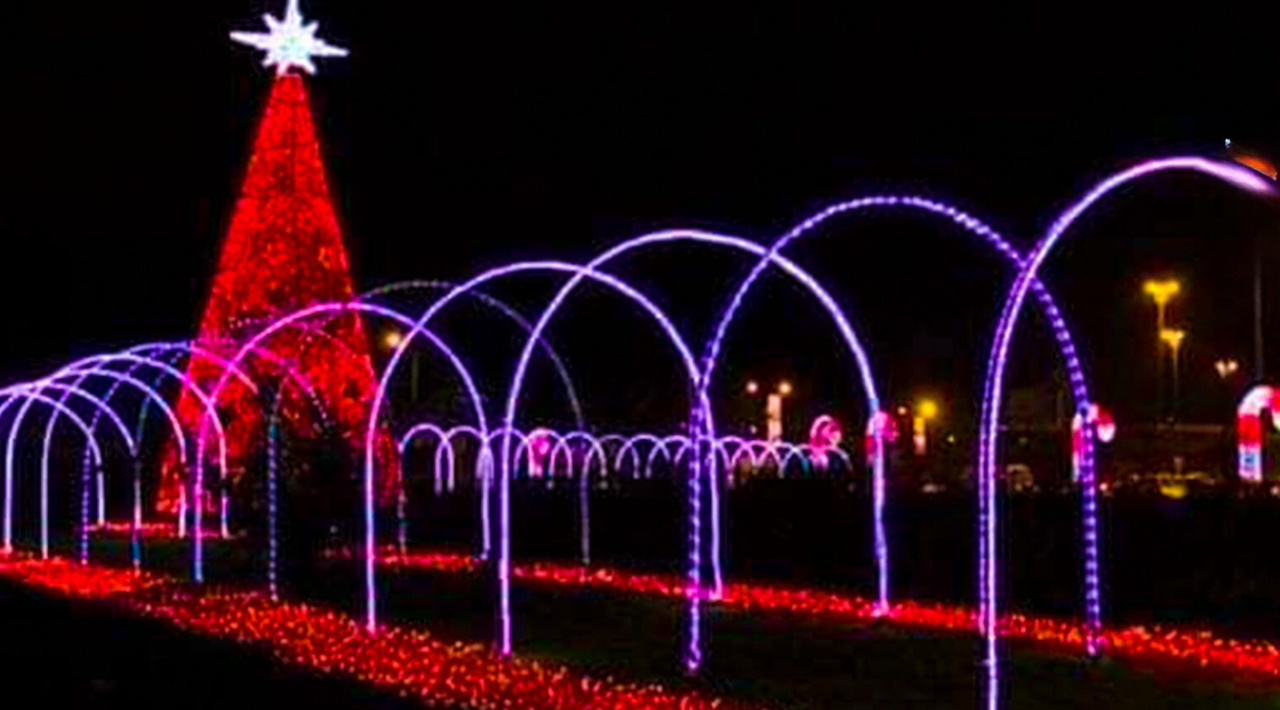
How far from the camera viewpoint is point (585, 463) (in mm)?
28188

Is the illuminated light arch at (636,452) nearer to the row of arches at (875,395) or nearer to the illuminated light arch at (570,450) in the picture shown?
the illuminated light arch at (570,450)

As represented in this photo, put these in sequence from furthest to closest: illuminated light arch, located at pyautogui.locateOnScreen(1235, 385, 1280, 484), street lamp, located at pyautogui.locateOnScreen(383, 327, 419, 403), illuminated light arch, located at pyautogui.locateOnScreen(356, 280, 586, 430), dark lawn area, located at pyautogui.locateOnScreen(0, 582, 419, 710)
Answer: street lamp, located at pyautogui.locateOnScreen(383, 327, 419, 403)
illuminated light arch, located at pyautogui.locateOnScreen(1235, 385, 1280, 484)
illuminated light arch, located at pyautogui.locateOnScreen(356, 280, 586, 430)
dark lawn area, located at pyautogui.locateOnScreen(0, 582, 419, 710)

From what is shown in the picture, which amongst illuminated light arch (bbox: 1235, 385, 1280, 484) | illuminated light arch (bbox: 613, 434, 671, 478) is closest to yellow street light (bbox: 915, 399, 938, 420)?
illuminated light arch (bbox: 613, 434, 671, 478)

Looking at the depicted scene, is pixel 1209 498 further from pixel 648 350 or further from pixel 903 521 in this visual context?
pixel 648 350

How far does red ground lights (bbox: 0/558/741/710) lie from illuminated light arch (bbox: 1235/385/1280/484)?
53.9 ft

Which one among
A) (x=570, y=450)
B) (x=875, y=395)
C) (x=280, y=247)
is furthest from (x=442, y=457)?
(x=875, y=395)

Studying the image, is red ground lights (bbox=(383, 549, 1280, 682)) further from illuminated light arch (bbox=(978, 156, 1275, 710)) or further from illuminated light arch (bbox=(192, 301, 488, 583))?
illuminated light arch (bbox=(192, 301, 488, 583))

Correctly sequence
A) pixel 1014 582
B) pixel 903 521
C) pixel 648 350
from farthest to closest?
pixel 648 350 → pixel 903 521 → pixel 1014 582

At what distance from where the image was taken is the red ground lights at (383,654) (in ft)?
44.4

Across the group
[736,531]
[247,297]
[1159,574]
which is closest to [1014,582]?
[1159,574]

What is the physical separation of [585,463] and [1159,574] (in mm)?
10602

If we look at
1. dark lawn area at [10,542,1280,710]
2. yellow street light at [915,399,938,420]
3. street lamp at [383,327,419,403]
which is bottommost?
dark lawn area at [10,542,1280,710]

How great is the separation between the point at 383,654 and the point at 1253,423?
22.0 m

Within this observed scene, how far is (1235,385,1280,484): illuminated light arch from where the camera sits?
108 feet
